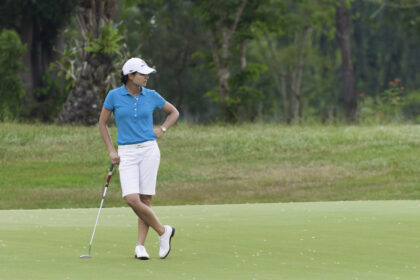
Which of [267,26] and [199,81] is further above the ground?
[267,26]

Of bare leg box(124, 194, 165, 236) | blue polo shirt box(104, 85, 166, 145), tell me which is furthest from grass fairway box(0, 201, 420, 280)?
blue polo shirt box(104, 85, 166, 145)

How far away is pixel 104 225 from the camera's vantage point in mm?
14422

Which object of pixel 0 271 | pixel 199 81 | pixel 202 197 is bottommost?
pixel 199 81

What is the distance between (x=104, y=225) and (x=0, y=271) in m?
5.24

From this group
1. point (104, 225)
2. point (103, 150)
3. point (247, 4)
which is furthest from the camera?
point (247, 4)

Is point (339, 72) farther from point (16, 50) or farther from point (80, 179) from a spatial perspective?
point (80, 179)

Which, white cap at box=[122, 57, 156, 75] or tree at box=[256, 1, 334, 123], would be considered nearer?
white cap at box=[122, 57, 156, 75]

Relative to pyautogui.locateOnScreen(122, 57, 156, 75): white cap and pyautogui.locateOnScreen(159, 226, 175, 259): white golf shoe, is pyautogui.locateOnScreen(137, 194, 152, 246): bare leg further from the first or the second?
pyautogui.locateOnScreen(122, 57, 156, 75): white cap

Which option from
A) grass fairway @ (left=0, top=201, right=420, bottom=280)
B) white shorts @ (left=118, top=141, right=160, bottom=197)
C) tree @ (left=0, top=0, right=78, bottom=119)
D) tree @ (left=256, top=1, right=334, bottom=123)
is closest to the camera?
grass fairway @ (left=0, top=201, right=420, bottom=280)

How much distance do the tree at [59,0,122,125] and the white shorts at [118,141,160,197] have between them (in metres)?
23.2

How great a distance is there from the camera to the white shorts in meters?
10.1

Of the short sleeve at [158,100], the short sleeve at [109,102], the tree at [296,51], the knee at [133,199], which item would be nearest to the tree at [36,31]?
the tree at [296,51]

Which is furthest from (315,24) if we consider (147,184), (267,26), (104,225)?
(147,184)

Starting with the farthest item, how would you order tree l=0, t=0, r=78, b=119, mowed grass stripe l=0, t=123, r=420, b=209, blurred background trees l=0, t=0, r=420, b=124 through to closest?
1. tree l=0, t=0, r=78, b=119
2. blurred background trees l=0, t=0, r=420, b=124
3. mowed grass stripe l=0, t=123, r=420, b=209
